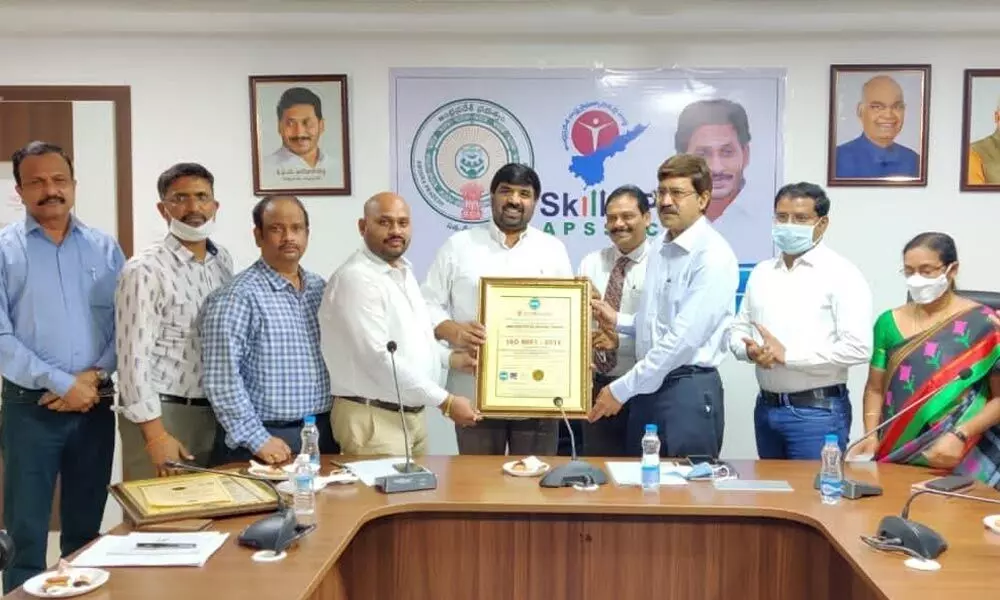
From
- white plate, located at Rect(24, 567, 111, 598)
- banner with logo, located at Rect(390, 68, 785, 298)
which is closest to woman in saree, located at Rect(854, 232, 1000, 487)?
banner with logo, located at Rect(390, 68, 785, 298)

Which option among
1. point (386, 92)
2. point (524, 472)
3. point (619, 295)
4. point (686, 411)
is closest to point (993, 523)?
point (686, 411)

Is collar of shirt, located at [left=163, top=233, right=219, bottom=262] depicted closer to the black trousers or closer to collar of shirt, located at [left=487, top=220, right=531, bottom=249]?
collar of shirt, located at [left=487, top=220, right=531, bottom=249]

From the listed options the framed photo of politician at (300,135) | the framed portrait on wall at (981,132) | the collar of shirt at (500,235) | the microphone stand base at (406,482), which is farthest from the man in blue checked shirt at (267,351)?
the framed portrait on wall at (981,132)

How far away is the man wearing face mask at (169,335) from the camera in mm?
2852

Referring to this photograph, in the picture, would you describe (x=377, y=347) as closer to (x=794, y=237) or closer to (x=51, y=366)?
(x=51, y=366)

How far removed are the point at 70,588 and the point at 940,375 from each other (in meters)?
2.60

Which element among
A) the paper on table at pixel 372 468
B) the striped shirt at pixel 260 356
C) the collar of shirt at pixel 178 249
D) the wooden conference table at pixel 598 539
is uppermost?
the collar of shirt at pixel 178 249

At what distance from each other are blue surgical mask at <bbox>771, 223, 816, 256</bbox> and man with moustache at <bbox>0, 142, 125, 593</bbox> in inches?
100

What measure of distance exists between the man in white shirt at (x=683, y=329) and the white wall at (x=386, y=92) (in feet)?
4.19

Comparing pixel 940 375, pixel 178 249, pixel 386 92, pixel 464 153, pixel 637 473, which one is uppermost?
pixel 386 92

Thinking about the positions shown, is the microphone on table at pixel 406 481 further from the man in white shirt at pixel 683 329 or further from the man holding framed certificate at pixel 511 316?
the man in white shirt at pixel 683 329

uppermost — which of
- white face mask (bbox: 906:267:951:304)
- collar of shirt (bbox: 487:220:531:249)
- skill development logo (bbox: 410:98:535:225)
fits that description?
skill development logo (bbox: 410:98:535:225)

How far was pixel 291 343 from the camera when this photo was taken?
290 centimetres

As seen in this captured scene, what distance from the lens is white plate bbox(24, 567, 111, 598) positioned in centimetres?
174
